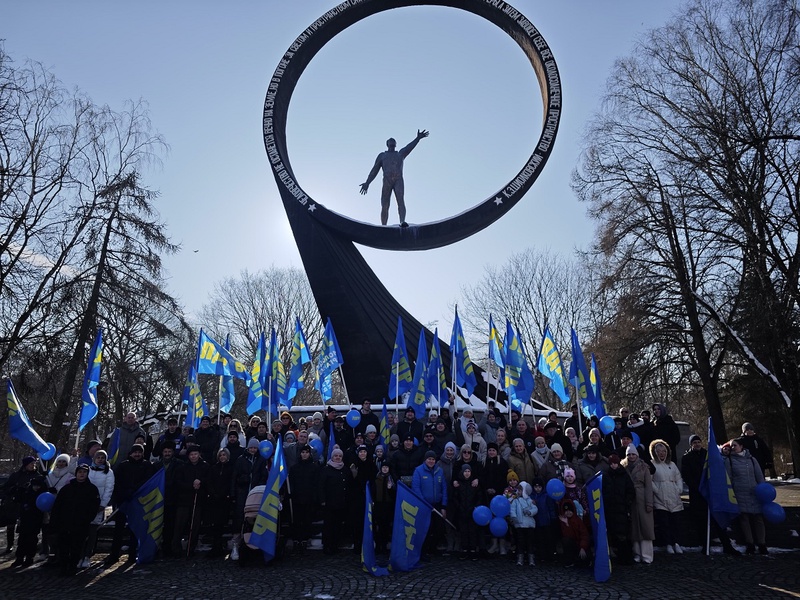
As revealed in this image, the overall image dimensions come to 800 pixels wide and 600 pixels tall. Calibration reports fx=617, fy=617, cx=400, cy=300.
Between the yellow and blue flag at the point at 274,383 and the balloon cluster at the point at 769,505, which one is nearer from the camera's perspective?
the balloon cluster at the point at 769,505

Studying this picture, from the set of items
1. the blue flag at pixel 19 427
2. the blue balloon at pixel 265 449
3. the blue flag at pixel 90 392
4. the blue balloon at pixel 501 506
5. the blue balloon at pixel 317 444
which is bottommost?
the blue balloon at pixel 501 506

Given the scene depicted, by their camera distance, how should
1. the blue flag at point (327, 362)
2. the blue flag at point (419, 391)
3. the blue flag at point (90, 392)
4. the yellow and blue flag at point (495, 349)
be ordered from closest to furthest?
the blue flag at point (90, 392), the blue flag at point (419, 391), the yellow and blue flag at point (495, 349), the blue flag at point (327, 362)

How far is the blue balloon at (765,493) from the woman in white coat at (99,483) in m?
7.45

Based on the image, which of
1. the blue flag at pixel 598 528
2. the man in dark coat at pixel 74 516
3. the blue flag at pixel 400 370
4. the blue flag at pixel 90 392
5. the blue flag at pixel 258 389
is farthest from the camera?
the blue flag at pixel 400 370

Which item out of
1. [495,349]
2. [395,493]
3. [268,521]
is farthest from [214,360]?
[495,349]

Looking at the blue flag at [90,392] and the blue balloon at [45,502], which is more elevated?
the blue flag at [90,392]

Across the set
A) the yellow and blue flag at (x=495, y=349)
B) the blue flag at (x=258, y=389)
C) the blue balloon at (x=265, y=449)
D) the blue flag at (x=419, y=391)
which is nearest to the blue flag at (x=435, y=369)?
the blue flag at (x=419, y=391)

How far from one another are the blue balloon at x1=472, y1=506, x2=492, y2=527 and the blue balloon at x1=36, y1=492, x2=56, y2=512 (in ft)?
15.7

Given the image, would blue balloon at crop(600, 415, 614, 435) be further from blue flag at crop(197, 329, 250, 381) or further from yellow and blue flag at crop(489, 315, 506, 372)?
blue flag at crop(197, 329, 250, 381)

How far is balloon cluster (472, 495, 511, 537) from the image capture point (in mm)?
6730

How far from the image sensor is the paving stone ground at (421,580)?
18.2 ft

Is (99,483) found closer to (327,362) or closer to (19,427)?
(19,427)

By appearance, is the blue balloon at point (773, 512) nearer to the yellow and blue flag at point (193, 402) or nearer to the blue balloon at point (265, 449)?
the blue balloon at point (265, 449)

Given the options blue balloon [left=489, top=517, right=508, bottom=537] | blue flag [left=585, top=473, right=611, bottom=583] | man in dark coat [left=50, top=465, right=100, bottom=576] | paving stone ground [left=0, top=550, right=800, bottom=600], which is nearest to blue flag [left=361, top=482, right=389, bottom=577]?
paving stone ground [left=0, top=550, right=800, bottom=600]
